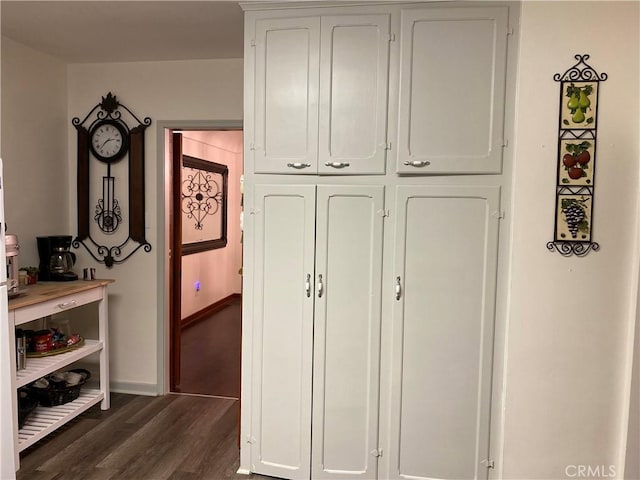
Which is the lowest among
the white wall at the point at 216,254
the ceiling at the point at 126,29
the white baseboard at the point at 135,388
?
the white baseboard at the point at 135,388

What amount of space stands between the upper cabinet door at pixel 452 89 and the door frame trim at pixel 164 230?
151 centimetres

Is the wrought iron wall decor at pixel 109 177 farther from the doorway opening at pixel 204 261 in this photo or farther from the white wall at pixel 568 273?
the white wall at pixel 568 273

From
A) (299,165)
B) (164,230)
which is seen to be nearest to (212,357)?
(164,230)

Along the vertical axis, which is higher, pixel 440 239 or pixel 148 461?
pixel 440 239

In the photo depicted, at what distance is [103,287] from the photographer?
331 cm

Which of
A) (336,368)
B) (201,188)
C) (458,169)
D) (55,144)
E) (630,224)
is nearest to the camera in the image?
(630,224)

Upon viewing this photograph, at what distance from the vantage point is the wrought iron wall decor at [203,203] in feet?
18.4

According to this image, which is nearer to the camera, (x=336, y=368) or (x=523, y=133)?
(x=523, y=133)

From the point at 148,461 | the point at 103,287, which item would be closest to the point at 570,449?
the point at 148,461

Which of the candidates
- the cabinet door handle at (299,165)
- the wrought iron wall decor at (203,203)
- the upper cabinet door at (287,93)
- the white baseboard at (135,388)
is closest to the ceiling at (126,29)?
the upper cabinet door at (287,93)

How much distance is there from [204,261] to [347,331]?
414cm

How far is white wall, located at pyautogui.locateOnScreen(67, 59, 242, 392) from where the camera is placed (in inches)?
137

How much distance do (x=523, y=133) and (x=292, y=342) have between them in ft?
4.85

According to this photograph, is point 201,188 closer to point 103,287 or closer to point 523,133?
point 103,287
